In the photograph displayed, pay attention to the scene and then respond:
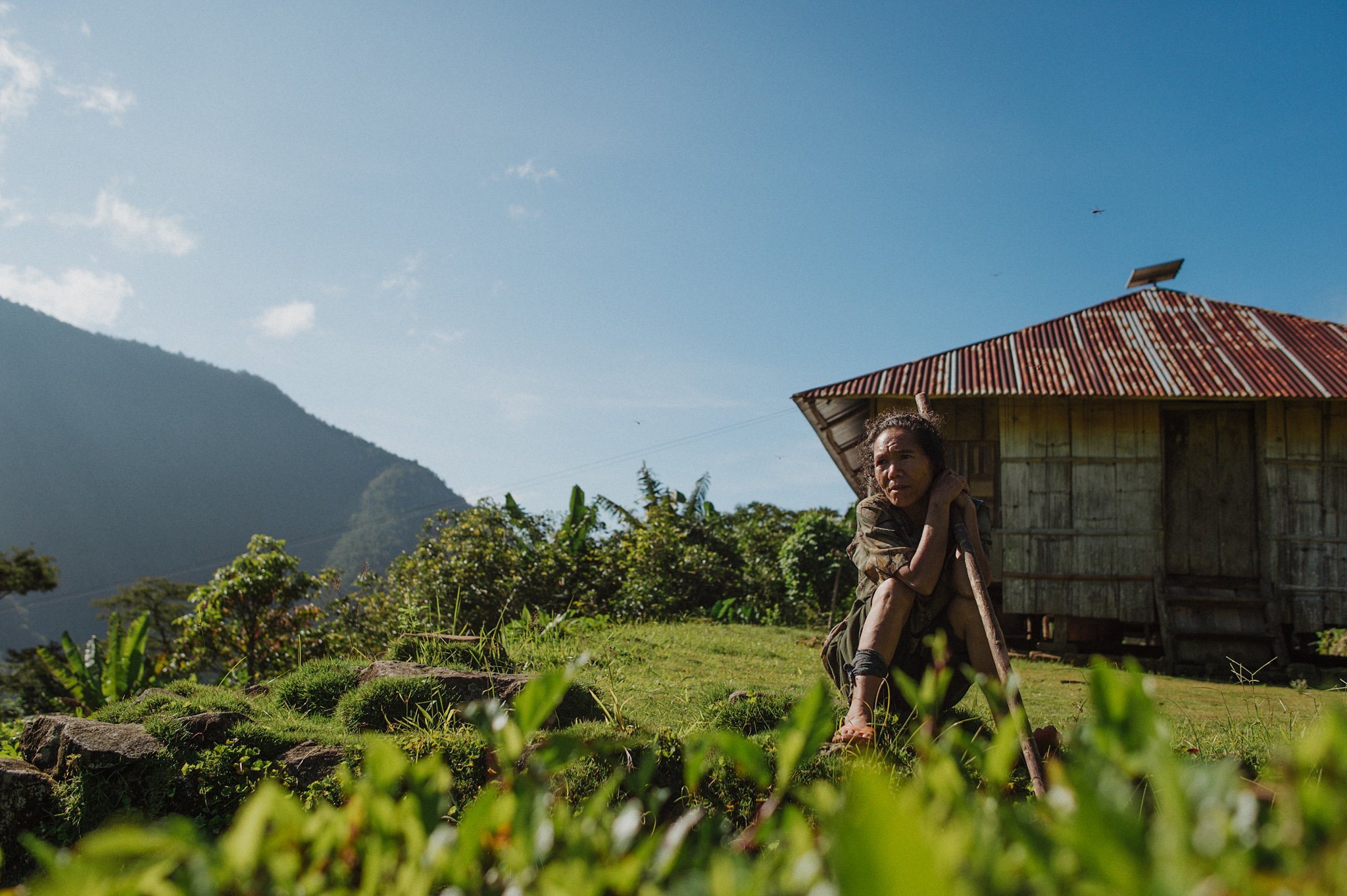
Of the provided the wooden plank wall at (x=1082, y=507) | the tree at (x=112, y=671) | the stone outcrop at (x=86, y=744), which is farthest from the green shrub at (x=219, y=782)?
the wooden plank wall at (x=1082, y=507)

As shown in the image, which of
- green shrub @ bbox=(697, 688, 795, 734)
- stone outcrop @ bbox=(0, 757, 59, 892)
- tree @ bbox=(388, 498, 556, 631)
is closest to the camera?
stone outcrop @ bbox=(0, 757, 59, 892)

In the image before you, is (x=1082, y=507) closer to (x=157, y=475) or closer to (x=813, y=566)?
(x=813, y=566)

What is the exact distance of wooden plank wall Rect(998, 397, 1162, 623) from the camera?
905 centimetres

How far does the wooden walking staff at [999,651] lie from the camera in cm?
190

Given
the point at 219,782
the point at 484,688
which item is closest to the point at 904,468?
the point at 484,688

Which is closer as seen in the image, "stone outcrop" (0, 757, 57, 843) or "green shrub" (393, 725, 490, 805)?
"green shrub" (393, 725, 490, 805)

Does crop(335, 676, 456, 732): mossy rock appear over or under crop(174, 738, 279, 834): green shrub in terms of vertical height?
over

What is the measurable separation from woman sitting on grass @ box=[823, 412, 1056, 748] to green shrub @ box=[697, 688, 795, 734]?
1.48 ft

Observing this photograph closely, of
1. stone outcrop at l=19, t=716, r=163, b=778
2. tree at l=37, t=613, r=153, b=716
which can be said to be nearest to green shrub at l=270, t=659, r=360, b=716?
stone outcrop at l=19, t=716, r=163, b=778

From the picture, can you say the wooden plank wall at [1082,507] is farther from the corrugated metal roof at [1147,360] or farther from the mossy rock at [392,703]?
the mossy rock at [392,703]

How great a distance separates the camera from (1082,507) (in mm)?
9188

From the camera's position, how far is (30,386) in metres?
85.9

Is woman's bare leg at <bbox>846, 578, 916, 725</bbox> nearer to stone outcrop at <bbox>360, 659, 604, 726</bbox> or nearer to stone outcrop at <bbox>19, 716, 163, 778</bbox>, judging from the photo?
stone outcrop at <bbox>360, 659, 604, 726</bbox>

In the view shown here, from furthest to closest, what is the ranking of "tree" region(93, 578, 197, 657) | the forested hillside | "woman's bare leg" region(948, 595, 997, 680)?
the forested hillside < "tree" region(93, 578, 197, 657) < "woman's bare leg" region(948, 595, 997, 680)
